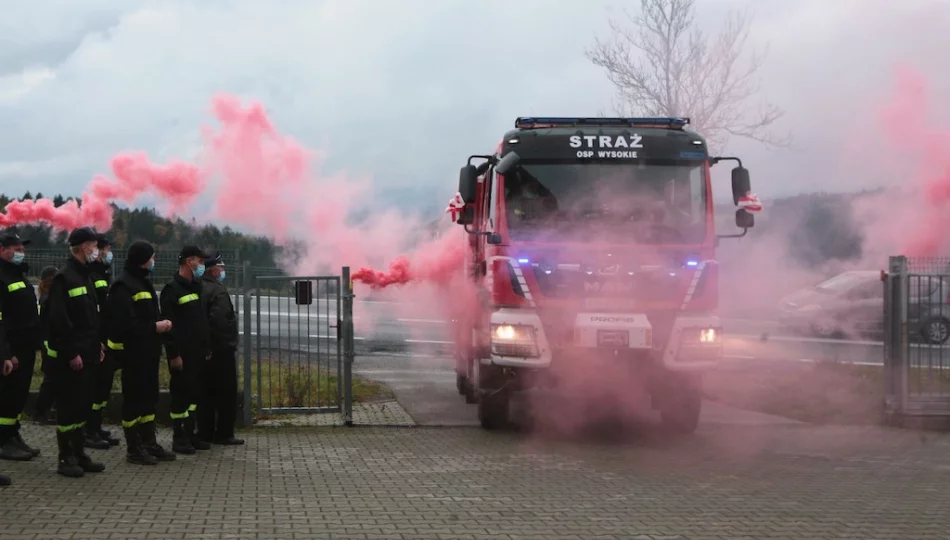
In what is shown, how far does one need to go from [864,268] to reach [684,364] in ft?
26.9

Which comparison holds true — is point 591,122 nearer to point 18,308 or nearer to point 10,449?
point 18,308

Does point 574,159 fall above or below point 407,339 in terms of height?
above

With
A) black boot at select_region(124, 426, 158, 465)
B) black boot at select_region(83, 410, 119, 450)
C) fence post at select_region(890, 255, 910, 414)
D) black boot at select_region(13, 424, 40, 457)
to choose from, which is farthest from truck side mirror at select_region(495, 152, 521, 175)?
black boot at select_region(13, 424, 40, 457)

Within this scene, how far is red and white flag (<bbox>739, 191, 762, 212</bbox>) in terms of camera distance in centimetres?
995

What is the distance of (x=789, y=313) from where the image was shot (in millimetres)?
17797

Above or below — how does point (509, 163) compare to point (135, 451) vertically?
above

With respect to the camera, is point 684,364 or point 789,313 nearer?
point 684,364

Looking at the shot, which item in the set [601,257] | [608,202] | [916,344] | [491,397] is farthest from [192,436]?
[916,344]

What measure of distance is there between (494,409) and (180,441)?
3361 mm

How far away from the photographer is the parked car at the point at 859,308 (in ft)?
37.0

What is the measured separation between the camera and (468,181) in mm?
9930

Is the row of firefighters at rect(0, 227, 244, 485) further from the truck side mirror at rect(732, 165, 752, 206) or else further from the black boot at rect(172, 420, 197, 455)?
the truck side mirror at rect(732, 165, 752, 206)

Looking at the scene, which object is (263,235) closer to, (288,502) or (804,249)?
(804,249)

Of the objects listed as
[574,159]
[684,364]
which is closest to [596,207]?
[574,159]
